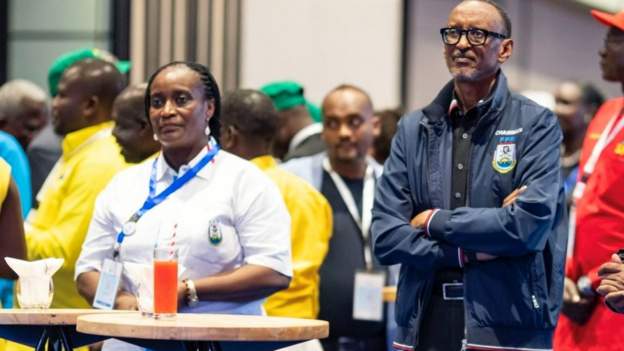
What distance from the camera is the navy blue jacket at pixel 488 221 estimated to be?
5.16 metres

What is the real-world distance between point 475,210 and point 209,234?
3.32 ft

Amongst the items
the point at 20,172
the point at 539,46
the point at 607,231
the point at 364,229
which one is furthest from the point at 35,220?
the point at 539,46

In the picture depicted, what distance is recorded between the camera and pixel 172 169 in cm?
585

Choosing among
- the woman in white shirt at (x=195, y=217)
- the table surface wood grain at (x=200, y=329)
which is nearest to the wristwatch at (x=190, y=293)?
the woman in white shirt at (x=195, y=217)

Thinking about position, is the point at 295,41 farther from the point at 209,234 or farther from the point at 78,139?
the point at 209,234

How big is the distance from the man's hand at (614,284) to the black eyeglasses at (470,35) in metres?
0.92

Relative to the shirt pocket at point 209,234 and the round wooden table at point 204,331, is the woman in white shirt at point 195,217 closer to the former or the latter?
the shirt pocket at point 209,234

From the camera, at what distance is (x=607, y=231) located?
20.0 feet

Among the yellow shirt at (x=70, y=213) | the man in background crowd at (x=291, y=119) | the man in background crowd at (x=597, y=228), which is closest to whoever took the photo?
the man in background crowd at (x=597, y=228)

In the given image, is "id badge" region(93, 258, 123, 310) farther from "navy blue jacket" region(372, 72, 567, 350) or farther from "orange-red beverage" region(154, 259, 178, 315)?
"navy blue jacket" region(372, 72, 567, 350)

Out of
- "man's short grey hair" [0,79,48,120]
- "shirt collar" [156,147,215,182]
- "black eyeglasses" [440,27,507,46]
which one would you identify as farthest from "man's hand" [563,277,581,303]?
"man's short grey hair" [0,79,48,120]

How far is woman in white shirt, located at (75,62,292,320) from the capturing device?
5.61 m

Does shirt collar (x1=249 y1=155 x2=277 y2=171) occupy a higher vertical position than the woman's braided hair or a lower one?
lower

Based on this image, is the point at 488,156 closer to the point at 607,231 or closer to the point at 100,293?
the point at 607,231
